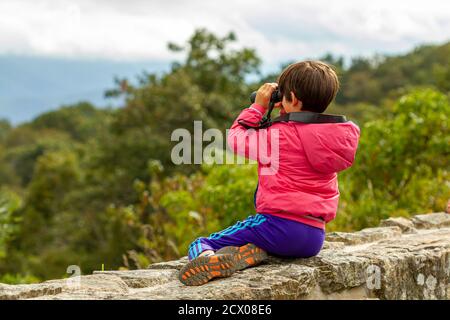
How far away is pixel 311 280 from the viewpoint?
3248mm

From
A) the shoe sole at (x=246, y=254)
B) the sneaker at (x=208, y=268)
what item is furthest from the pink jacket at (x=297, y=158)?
the sneaker at (x=208, y=268)

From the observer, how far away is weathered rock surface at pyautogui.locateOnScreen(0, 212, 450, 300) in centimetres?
298

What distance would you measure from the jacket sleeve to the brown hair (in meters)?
0.20

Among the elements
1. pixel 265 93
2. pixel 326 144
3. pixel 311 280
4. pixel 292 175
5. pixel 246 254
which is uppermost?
pixel 265 93

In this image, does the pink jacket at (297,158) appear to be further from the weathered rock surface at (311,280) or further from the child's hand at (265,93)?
the weathered rock surface at (311,280)

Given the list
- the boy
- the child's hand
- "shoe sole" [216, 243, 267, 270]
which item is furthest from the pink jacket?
"shoe sole" [216, 243, 267, 270]

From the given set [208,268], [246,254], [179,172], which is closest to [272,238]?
[246,254]

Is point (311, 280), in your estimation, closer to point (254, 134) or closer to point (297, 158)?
point (297, 158)

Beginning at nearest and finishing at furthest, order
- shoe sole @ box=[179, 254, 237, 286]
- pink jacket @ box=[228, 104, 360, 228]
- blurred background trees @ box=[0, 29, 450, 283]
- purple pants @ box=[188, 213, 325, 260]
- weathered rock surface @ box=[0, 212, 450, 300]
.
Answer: weathered rock surface @ box=[0, 212, 450, 300]
shoe sole @ box=[179, 254, 237, 286]
pink jacket @ box=[228, 104, 360, 228]
purple pants @ box=[188, 213, 325, 260]
blurred background trees @ box=[0, 29, 450, 283]

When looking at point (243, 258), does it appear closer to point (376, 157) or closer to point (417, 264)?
point (417, 264)

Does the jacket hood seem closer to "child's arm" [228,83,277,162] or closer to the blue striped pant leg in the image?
"child's arm" [228,83,277,162]

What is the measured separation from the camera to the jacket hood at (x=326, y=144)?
3250 mm

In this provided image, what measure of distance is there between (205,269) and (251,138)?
70 cm
